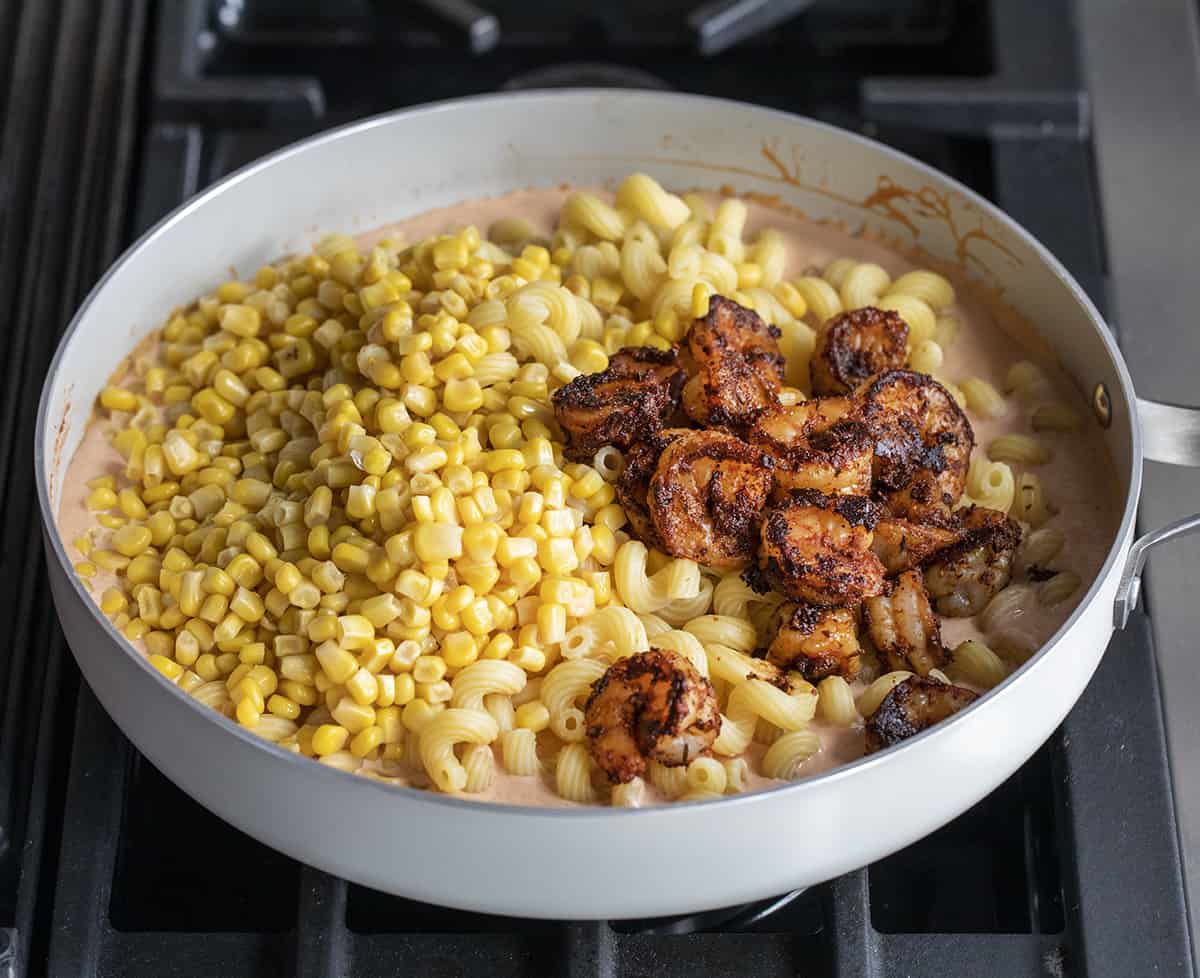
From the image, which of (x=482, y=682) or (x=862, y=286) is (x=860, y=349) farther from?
(x=482, y=682)

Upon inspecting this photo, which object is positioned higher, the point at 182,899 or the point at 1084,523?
the point at 1084,523

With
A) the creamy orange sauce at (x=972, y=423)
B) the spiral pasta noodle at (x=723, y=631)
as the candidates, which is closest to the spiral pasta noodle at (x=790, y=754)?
the creamy orange sauce at (x=972, y=423)

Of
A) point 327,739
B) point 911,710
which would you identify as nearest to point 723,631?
point 911,710

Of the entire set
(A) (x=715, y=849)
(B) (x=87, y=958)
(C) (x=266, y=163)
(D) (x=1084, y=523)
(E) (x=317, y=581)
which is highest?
(C) (x=266, y=163)

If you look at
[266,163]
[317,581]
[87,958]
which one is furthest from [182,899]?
[266,163]

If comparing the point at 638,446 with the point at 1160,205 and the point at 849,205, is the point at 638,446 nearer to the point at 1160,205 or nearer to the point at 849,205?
the point at 849,205

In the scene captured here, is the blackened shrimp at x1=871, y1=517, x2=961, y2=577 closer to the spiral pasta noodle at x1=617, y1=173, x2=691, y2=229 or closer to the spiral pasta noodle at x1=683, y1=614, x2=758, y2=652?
the spiral pasta noodle at x1=683, y1=614, x2=758, y2=652
